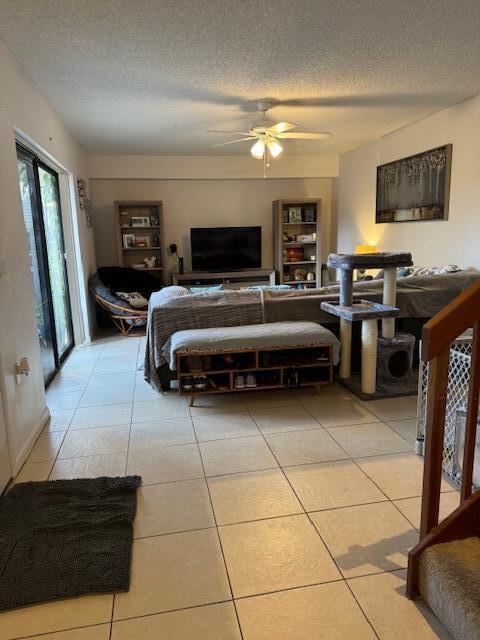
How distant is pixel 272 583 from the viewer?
5.13ft

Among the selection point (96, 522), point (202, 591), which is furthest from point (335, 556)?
point (96, 522)

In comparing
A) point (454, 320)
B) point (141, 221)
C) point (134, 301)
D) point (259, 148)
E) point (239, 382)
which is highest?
point (259, 148)

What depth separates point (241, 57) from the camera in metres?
2.97

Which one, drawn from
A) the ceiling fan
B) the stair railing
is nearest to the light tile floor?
the stair railing

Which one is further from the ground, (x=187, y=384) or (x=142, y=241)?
(x=142, y=241)

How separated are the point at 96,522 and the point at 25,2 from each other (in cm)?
258

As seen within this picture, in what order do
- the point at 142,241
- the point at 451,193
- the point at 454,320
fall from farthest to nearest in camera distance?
the point at 142,241
the point at 451,193
the point at 454,320

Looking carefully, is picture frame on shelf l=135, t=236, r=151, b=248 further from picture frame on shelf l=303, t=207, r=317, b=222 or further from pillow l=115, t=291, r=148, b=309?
picture frame on shelf l=303, t=207, r=317, b=222

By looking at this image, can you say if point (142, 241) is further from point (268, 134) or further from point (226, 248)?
point (268, 134)

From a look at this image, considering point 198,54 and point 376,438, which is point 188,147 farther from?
point 376,438

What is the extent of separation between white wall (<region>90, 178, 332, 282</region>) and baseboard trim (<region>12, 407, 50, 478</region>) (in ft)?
13.3

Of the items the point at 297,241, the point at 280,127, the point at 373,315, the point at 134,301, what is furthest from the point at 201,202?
the point at 373,315

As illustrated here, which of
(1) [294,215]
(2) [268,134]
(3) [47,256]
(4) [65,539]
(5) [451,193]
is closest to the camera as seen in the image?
(4) [65,539]

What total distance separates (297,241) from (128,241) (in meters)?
2.64
